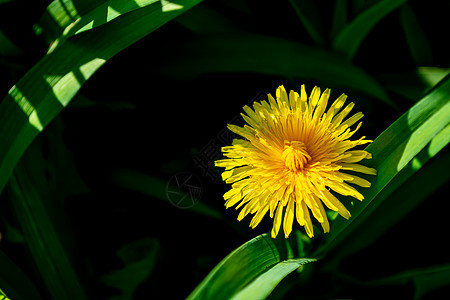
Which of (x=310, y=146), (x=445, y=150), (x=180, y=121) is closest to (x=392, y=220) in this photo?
(x=445, y=150)

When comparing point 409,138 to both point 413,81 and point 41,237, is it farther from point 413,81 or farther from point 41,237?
point 41,237

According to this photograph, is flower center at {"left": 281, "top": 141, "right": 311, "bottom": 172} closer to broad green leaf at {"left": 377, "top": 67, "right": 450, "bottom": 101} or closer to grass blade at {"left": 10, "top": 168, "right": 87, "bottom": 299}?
broad green leaf at {"left": 377, "top": 67, "right": 450, "bottom": 101}

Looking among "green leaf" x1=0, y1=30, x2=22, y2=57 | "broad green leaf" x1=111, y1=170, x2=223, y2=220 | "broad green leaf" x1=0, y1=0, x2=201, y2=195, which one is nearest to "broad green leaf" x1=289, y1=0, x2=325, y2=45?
"broad green leaf" x1=0, y1=0, x2=201, y2=195

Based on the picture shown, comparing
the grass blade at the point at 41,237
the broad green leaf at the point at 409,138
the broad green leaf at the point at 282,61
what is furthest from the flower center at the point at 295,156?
the grass blade at the point at 41,237

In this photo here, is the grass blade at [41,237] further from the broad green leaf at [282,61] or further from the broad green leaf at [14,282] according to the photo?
the broad green leaf at [282,61]

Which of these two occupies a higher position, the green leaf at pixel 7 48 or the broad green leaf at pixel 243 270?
the green leaf at pixel 7 48

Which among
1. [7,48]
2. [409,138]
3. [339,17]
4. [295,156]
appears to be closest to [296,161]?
[295,156]
